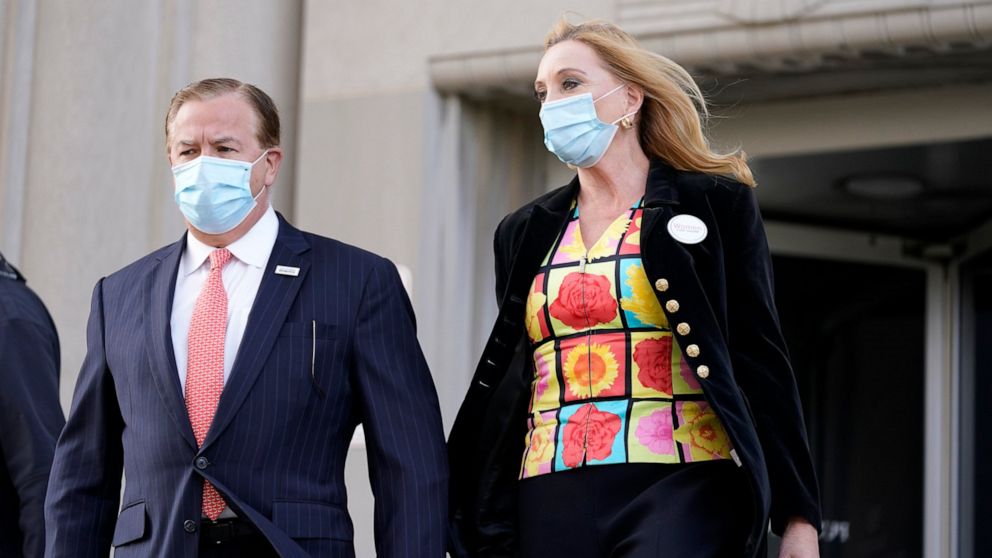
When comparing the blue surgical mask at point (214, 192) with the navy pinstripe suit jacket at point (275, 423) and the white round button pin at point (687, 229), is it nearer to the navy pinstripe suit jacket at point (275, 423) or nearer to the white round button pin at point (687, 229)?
the navy pinstripe suit jacket at point (275, 423)

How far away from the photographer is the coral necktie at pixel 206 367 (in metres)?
3.50

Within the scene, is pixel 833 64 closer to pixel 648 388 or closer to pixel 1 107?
pixel 648 388

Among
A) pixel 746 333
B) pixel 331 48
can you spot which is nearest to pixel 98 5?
pixel 331 48

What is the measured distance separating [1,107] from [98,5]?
612 millimetres

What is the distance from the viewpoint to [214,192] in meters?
3.71

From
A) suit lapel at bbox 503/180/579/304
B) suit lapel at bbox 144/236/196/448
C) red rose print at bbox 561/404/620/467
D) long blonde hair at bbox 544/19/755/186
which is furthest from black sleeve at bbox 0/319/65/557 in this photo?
long blonde hair at bbox 544/19/755/186

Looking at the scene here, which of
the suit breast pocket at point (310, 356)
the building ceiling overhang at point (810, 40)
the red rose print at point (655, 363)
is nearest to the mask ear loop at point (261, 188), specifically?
the suit breast pocket at point (310, 356)

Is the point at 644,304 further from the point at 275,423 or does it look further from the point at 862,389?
the point at 862,389

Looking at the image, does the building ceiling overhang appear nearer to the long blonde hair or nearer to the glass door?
the glass door

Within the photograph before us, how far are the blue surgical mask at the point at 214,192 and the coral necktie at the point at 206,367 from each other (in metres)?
0.18

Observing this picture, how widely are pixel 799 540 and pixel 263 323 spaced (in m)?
1.27

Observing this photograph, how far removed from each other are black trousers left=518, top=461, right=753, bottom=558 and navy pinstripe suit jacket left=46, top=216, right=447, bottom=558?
0.27 m

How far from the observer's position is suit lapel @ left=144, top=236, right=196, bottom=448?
11.6 ft

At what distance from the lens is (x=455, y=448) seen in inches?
155
